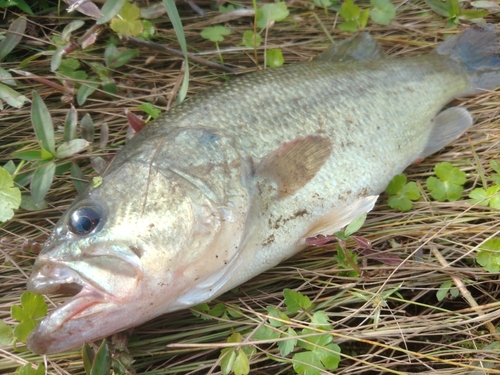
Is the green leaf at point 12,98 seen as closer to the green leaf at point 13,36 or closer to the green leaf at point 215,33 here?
the green leaf at point 13,36

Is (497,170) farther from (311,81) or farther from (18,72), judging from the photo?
(18,72)

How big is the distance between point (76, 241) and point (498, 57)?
2.91 meters

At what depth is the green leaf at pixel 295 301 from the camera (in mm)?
2175

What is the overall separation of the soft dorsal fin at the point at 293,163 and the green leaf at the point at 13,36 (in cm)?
175

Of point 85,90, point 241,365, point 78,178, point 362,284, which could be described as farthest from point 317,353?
point 85,90

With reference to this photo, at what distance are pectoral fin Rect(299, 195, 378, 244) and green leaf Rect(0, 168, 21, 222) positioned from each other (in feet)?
4.59

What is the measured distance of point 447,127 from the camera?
2.88 m

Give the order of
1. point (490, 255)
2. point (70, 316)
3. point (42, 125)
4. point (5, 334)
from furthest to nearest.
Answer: point (42, 125) < point (490, 255) < point (5, 334) < point (70, 316)

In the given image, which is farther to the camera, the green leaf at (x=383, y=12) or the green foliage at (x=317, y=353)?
the green leaf at (x=383, y=12)

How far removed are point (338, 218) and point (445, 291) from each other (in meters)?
0.64

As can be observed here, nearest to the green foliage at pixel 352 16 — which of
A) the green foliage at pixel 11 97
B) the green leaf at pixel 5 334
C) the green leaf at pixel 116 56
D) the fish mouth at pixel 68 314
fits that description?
the green leaf at pixel 116 56

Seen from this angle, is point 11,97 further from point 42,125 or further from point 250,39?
point 250,39

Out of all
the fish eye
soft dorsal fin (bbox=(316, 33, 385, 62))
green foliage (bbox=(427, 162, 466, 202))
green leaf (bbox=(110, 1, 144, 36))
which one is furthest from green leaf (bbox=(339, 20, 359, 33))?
the fish eye

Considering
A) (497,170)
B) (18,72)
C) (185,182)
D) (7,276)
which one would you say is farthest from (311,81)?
(7,276)
